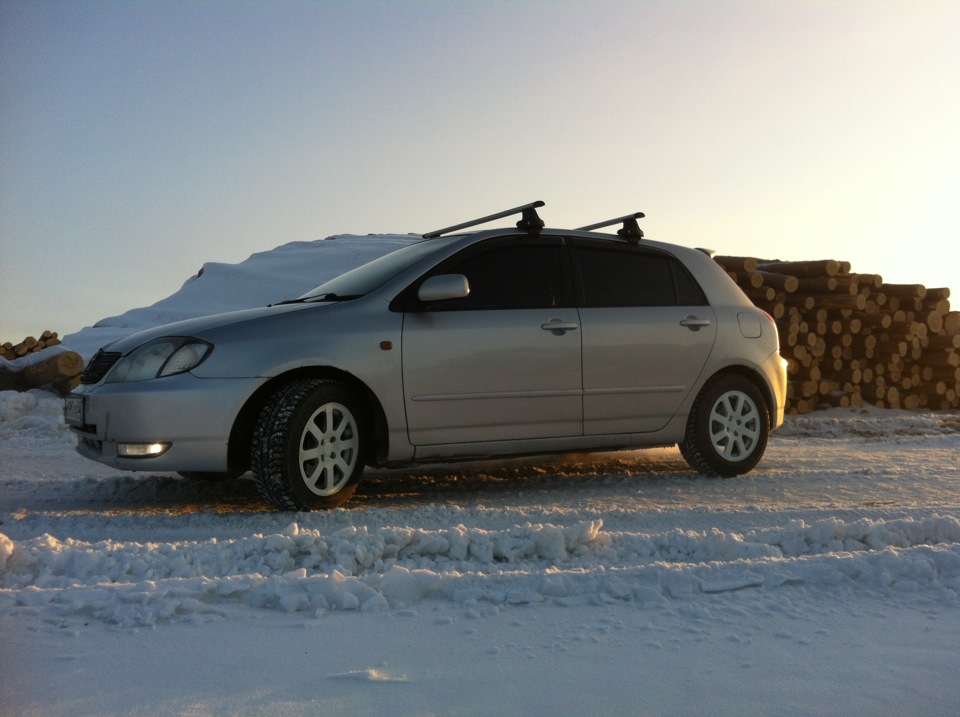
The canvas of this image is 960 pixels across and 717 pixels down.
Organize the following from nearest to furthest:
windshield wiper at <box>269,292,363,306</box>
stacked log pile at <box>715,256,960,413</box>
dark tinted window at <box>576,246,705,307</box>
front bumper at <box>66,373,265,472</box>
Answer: front bumper at <box>66,373,265,472</box>
windshield wiper at <box>269,292,363,306</box>
dark tinted window at <box>576,246,705,307</box>
stacked log pile at <box>715,256,960,413</box>

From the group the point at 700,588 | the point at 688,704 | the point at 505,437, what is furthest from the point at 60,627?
the point at 505,437

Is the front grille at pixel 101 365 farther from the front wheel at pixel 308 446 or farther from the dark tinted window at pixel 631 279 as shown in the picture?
the dark tinted window at pixel 631 279

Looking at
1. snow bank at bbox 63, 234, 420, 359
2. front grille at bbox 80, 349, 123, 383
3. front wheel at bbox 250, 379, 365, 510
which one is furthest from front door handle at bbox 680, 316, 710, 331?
snow bank at bbox 63, 234, 420, 359

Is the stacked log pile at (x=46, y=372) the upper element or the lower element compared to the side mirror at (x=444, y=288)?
lower

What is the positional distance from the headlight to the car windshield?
875 millimetres

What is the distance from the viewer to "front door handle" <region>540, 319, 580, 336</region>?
18.9 feet

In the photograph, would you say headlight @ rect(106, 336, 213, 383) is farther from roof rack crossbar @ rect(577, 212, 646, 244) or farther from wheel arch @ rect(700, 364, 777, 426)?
wheel arch @ rect(700, 364, 777, 426)

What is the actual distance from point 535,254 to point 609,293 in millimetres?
578

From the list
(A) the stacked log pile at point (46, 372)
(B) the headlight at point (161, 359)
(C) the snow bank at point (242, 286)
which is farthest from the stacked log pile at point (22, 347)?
(B) the headlight at point (161, 359)

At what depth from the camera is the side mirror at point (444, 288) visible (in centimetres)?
527

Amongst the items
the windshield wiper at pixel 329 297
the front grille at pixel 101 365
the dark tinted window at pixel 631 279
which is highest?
the dark tinted window at pixel 631 279

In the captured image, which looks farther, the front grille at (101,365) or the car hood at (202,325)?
the front grille at (101,365)

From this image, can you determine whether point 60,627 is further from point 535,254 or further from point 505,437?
point 535,254

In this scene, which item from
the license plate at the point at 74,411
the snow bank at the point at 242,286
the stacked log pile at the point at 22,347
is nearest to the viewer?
the license plate at the point at 74,411
